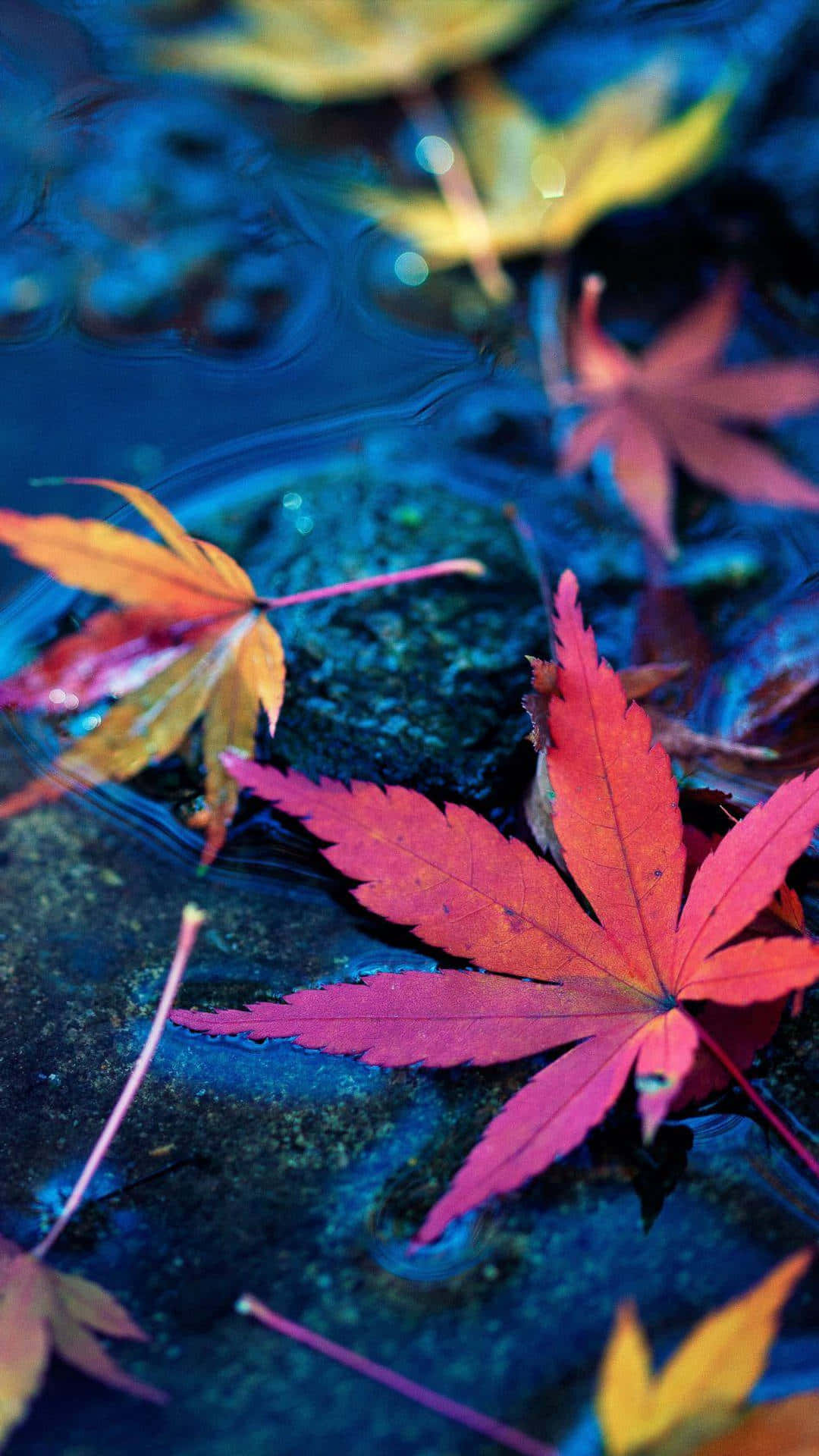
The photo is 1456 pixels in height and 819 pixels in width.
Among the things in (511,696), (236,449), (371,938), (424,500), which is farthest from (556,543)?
(371,938)

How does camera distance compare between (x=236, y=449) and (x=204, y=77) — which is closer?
(x=236, y=449)

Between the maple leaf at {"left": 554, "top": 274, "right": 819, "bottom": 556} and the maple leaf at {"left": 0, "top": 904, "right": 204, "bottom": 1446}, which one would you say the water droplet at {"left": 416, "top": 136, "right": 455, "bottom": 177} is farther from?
the maple leaf at {"left": 0, "top": 904, "right": 204, "bottom": 1446}

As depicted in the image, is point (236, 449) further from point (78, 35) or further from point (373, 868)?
point (78, 35)

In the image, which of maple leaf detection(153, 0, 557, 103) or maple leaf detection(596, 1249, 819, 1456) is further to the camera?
maple leaf detection(153, 0, 557, 103)

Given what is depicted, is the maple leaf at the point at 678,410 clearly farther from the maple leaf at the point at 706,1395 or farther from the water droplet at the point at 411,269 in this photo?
the maple leaf at the point at 706,1395

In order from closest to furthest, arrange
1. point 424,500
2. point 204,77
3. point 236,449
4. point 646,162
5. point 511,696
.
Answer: point 511,696, point 424,500, point 236,449, point 646,162, point 204,77

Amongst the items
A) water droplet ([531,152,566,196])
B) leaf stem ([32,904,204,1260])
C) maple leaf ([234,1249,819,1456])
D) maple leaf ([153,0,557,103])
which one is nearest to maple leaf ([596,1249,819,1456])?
maple leaf ([234,1249,819,1456])

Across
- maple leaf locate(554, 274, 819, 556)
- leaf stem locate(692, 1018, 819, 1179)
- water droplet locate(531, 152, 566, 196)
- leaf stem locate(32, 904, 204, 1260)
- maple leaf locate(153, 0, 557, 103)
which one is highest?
maple leaf locate(153, 0, 557, 103)

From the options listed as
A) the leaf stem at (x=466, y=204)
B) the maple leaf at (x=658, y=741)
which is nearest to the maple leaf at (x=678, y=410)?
the leaf stem at (x=466, y=204)
